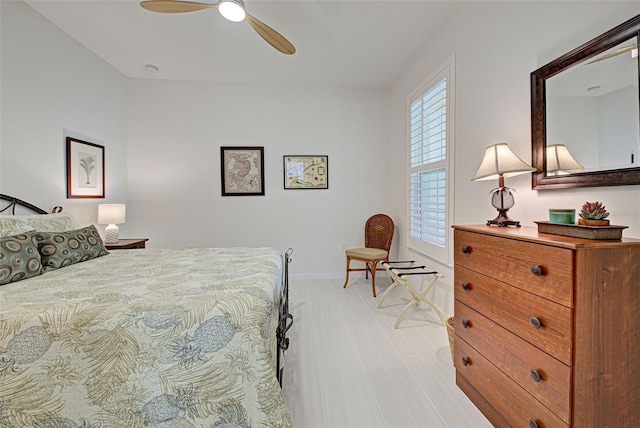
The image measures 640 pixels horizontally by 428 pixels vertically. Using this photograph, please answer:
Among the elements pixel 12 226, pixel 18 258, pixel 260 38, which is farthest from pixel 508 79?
pixel 12 226

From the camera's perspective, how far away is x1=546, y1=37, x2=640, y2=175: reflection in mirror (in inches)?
45.9

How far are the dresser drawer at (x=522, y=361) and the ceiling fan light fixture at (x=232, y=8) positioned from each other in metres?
2.49

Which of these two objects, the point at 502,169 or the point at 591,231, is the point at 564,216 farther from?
the point at 502,169

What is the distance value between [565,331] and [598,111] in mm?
1067

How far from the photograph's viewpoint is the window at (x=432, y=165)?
2607 mm

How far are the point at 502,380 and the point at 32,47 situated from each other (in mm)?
4307

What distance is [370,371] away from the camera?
Answer: 1.90m

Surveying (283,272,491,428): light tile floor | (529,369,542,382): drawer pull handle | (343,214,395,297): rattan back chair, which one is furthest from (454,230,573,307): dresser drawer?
(343,214,395,297): rattan back chair

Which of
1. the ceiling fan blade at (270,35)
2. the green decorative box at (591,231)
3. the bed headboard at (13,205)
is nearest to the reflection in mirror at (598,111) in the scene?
the green decorative box at (591,231)

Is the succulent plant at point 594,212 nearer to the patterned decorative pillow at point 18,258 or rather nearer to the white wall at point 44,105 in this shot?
the patterned decorative pillow at point 18,258

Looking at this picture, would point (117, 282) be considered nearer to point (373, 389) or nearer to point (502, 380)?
point (373, 389)

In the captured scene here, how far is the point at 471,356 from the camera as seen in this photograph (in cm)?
159

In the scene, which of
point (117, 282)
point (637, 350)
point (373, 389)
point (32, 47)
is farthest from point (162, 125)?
point (637, 350)

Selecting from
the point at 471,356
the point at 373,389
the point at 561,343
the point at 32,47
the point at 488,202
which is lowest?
the point at 373,389
